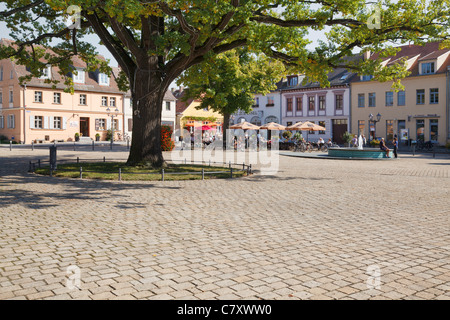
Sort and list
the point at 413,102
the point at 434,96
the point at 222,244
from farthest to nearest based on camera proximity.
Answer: the point at 413,102 < the point at 434,96 < the point at 222,244

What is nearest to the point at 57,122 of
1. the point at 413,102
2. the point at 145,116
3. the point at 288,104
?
the point at 288,104

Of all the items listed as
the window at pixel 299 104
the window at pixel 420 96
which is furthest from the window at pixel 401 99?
the window at pixel 299 104

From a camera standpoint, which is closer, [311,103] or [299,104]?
[311,103]

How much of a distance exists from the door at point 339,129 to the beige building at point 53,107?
27960mm

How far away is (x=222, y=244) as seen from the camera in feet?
20.6

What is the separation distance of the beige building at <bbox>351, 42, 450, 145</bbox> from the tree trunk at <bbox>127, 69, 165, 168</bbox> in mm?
32759

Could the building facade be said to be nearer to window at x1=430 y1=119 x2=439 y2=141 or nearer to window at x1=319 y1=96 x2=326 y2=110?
window at x1=319 y1=96 x2=326 y2=110

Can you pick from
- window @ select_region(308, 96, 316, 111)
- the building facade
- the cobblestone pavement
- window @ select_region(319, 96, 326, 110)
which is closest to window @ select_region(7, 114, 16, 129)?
the building facade

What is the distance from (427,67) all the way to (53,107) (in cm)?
4178

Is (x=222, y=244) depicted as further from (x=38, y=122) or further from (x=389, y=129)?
(x=389, y=129)

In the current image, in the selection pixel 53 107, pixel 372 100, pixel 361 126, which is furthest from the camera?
pixel 361 126

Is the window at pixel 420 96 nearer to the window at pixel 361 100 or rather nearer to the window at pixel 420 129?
the window at pixel 420 129
